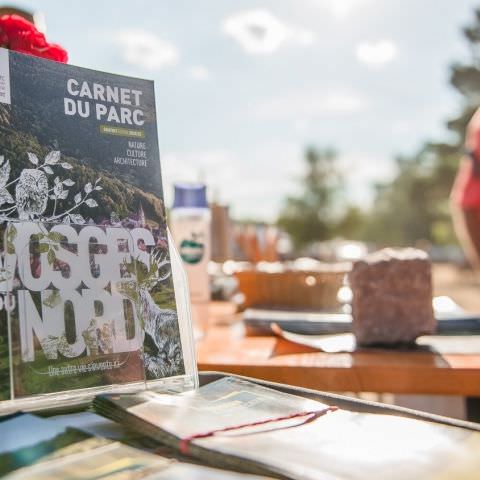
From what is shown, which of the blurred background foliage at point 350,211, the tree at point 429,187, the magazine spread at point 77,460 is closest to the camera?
the magazine spread at point 77,460

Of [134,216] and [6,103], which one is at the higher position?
[6,103]

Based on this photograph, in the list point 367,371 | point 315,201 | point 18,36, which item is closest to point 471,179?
point 367,371

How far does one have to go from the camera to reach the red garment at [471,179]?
2.48 m

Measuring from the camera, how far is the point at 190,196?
1.46 meters

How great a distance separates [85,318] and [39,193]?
0.39ft

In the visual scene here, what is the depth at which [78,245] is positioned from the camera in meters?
0.59

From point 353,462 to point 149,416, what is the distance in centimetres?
16

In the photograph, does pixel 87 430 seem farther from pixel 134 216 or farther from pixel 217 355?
pixel 217 355

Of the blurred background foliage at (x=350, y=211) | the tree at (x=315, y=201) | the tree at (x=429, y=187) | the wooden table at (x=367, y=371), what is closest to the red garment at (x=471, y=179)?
the wooden table at (x=367, y=371)

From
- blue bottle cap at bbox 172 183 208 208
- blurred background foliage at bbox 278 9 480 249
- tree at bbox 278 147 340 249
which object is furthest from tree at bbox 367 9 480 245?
blue bottle cap at bbox 172 183 208 208

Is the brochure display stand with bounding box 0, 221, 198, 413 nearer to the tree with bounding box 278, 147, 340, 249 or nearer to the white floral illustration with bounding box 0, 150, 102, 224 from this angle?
the white floral illustration with bounding box 0, 150, 102, 224

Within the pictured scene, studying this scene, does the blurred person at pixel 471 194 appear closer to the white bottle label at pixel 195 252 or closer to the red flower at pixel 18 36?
the white bottle label at pixel 195 252

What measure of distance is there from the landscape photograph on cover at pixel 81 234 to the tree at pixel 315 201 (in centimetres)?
3910

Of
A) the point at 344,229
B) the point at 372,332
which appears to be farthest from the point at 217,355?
the point at 344,229
